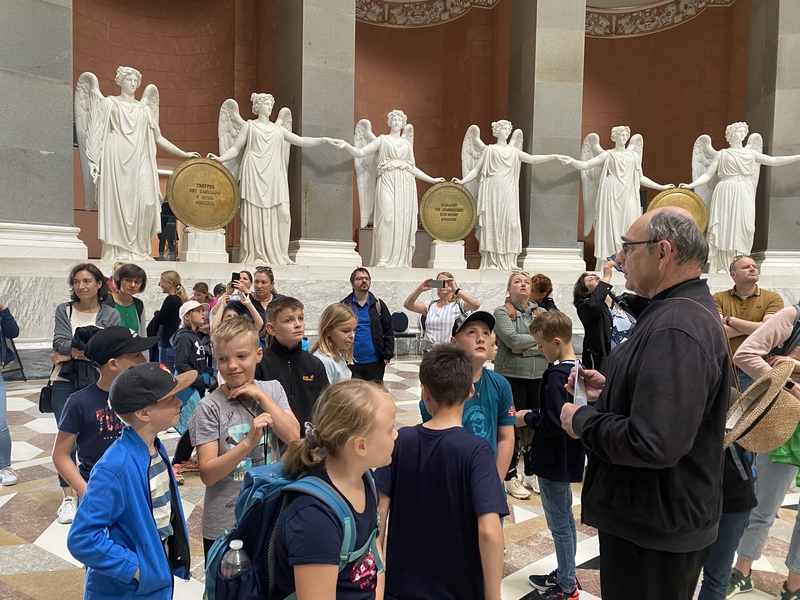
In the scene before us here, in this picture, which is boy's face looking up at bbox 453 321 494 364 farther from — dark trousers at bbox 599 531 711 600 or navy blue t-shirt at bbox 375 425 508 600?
dark trousers at bbox 599 531 711 600

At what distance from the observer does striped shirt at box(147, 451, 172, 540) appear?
189cm

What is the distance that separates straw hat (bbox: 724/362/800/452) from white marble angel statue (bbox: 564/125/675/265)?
10326 millimetres

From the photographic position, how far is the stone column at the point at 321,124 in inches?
414

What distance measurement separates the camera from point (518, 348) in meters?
4.26

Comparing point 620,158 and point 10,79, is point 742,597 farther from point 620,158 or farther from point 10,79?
point 620,158

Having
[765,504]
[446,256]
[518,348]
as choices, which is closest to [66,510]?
[518,348]

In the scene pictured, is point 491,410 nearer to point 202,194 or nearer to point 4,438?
point 4,438

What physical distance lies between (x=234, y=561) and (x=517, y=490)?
3198mm

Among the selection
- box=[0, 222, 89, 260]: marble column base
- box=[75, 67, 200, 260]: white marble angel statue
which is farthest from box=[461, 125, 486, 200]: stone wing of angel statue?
box=[0, 222, 89, 260]: marble column base

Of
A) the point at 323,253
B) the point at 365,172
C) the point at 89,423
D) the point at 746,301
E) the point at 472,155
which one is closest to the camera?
the point at 89,423

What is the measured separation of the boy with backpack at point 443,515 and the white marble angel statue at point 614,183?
10763 millimetres

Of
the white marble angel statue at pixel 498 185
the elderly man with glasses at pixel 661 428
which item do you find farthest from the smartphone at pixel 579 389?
the white marble angel statue at pixel 498 185

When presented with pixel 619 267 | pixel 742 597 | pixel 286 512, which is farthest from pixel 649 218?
pixel 742 597

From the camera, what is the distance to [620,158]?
11.9m
